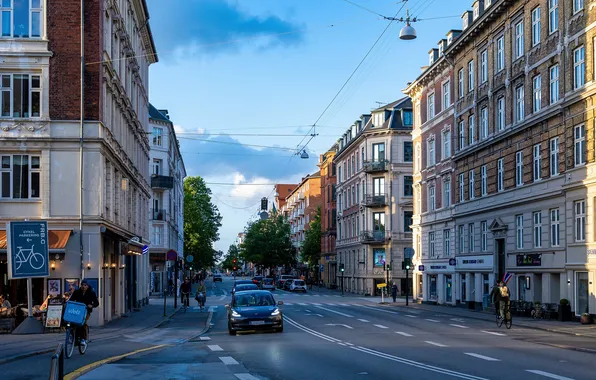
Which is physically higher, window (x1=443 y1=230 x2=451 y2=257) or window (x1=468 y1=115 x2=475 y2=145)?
window (x1=468 y1=115 x2=475 y2=145)

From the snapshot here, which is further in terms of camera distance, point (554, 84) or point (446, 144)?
point (446, 144)

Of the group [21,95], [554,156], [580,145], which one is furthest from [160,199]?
[580,145]

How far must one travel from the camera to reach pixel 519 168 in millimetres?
39594

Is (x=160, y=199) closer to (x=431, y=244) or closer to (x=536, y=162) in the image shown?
(x=431, y=244)

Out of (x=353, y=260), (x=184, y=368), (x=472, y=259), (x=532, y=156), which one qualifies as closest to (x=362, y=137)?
(x=353, y=260)

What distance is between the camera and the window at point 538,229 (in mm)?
36906

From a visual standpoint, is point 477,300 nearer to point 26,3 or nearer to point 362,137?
point 26,3

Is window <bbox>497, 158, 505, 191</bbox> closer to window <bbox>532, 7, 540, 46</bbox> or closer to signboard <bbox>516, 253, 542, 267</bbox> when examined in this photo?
signboard <bbox>516, 253, 542, 267</bbox>

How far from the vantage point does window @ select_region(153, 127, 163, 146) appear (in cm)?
7544

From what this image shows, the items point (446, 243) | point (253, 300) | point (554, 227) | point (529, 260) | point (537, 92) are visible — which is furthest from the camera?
point (446, 243)

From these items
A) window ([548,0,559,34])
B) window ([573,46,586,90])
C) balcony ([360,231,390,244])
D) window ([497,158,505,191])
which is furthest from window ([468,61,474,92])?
balcony ([360,231,390,244])

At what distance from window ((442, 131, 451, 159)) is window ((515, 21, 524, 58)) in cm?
1201

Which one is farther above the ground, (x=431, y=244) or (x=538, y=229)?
(x=538, y=229)

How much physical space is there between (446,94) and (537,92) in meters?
14.9
